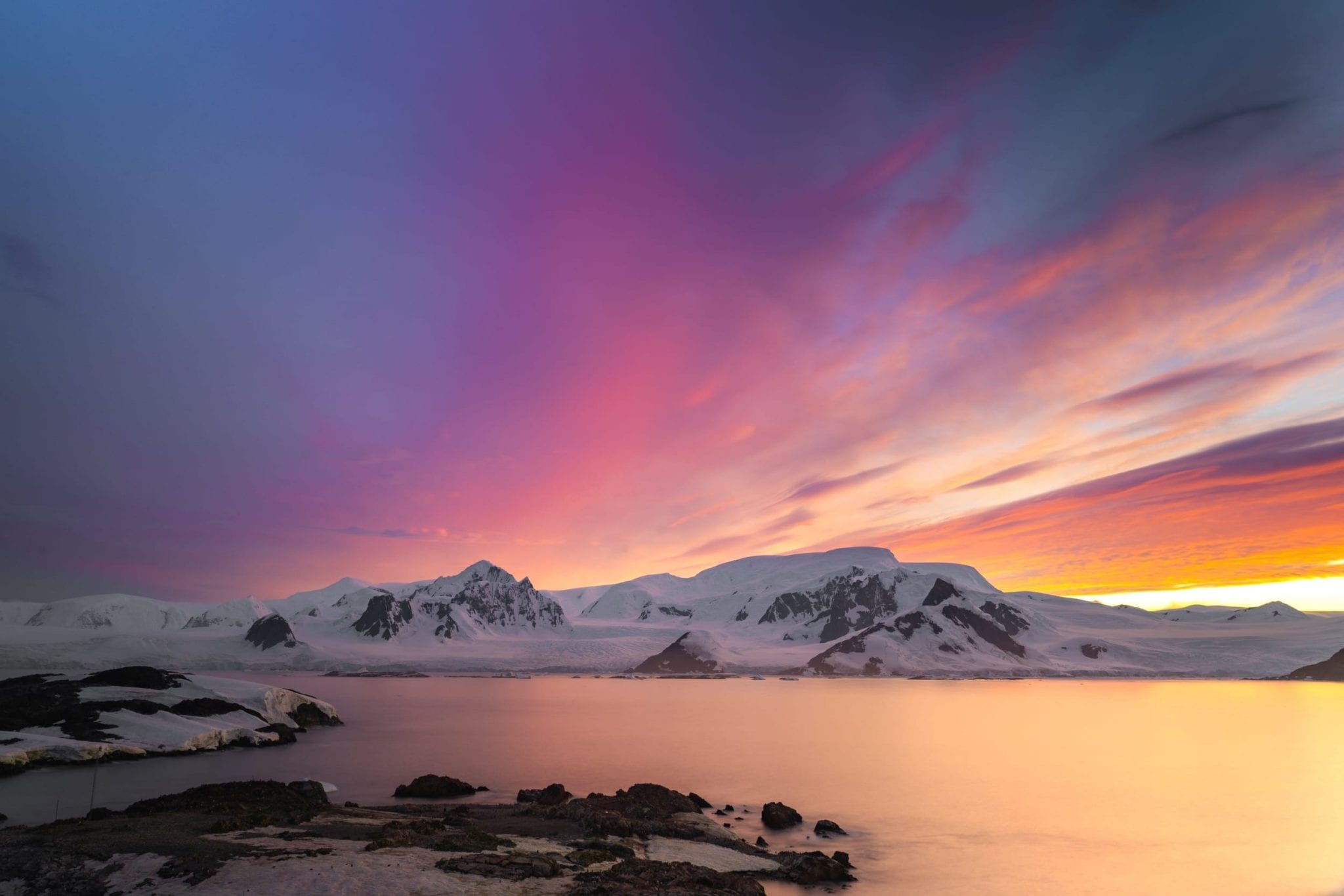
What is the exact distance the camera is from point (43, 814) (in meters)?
37.1

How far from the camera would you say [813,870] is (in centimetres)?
2859

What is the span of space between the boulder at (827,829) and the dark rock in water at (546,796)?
14393 mm

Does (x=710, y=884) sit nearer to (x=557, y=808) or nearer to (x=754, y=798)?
(x=557, y=808)

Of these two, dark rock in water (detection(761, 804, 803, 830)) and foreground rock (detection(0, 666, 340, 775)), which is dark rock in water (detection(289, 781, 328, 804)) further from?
foreground rock (detection(0, 666, 340, 775))

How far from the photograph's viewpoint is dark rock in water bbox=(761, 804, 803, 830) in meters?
38.5

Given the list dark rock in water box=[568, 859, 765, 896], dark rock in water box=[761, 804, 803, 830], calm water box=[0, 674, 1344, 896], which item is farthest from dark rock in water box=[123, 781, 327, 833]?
dark rock in water box=[761, 804, 803, 830]

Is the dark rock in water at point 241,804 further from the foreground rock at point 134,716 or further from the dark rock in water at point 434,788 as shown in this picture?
the foreground rock at point 134,716

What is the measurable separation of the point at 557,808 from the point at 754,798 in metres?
15.7

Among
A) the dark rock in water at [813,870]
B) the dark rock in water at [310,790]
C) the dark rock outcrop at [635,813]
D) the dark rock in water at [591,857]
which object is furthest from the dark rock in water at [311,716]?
the dark rock in water at [813,870]

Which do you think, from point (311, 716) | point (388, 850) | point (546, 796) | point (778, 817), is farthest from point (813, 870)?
point (311, 716)

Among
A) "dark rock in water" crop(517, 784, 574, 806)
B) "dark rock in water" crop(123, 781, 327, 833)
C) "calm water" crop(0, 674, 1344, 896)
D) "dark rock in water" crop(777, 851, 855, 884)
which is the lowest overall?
"calm water" crop(0, 674, 1344, 896)

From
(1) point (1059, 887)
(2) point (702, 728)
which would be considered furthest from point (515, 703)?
(1) point (1059, 887)

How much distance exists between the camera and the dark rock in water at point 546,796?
4069 cm

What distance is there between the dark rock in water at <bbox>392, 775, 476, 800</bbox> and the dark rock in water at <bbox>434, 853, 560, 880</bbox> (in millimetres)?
22526
